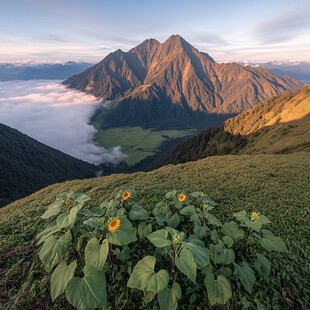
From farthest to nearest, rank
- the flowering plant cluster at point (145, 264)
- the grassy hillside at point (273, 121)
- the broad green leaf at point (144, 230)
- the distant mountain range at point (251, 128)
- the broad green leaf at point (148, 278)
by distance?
the distant mountain range at point (251, 128), the grassy hillside at point (273, 121), the broad green leaf at point (144, 230), the flowering plant cluster at point (145, 264), the broad green leaf at point (148, 278)

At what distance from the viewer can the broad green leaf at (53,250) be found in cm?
491

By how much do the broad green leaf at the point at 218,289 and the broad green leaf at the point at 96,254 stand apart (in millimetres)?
2141

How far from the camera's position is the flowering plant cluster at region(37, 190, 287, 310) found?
4453mm

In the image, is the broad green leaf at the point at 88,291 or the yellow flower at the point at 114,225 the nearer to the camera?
the broad green leaf at the point at 88,291

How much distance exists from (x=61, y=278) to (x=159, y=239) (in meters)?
1.98

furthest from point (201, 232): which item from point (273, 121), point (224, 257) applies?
point (273, 121)

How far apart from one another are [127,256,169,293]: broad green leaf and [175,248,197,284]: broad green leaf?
1.14 ft

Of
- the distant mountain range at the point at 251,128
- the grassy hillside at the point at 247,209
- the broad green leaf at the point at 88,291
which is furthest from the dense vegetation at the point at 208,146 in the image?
the broad green leaf at the point at 88,291

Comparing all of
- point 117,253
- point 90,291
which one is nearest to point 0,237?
point 117,253

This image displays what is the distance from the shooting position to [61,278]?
15.2 ft

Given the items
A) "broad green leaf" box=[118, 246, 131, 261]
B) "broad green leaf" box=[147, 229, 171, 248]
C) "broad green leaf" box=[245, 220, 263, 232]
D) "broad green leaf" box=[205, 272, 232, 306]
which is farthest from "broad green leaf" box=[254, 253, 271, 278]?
"broad green leaf" box=[118, 246, 131, 261]

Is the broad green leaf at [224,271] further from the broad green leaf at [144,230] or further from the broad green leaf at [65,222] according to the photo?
the broad green leaf at [65,222]

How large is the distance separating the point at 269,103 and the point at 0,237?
685ft

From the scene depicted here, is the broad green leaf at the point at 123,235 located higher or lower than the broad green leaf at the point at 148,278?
higher
